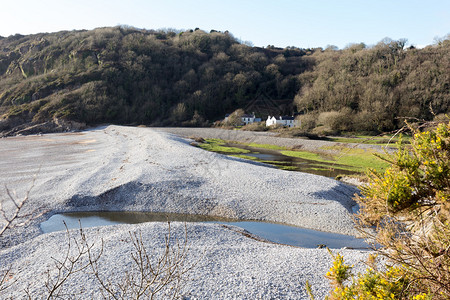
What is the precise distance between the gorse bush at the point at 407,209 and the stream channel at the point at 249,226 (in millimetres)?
8533

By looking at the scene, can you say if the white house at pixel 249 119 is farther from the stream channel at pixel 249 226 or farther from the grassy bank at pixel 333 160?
the stream channel at pixel 249 226

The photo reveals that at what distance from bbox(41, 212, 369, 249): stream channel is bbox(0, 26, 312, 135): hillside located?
60.7 meters

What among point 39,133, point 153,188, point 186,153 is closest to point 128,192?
point 153,188

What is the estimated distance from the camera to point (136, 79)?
308ft

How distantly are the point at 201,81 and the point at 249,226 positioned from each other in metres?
88.0

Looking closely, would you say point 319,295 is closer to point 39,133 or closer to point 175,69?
point 39,133

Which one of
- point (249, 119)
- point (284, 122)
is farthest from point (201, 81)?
point (284, 122)

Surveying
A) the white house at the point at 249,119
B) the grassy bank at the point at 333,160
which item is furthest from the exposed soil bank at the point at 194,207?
the white house at the point at 249,119

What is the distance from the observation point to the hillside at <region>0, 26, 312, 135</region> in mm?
78312

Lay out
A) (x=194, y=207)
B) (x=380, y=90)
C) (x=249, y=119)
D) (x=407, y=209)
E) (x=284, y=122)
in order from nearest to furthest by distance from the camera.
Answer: (x=407, y=209)
(x=194, y=207)
(x=380, y=90)
(x=284, y=122)
(x=249, y=119)

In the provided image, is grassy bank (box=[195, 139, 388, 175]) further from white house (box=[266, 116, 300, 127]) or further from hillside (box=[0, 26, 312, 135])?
hillside (box=[0, 26, 312, 135])

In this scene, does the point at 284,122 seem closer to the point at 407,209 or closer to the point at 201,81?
the point at 201,81

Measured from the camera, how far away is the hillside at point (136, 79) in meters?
78.3

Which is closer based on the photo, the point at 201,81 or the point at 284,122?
the point at 284,122
